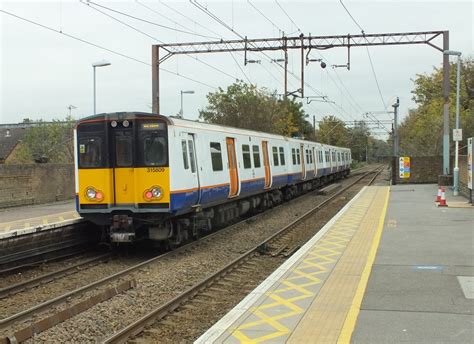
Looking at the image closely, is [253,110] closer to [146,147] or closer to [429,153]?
[429,153]

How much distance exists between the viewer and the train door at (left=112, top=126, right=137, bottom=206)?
11203 millimetres

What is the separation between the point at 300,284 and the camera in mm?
7645

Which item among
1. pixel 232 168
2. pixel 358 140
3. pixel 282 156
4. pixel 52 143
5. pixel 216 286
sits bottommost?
pixel 216 286

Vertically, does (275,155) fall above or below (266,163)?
above

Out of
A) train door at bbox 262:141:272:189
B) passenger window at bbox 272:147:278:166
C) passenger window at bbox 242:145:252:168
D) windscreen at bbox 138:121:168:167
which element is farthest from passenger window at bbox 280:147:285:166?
windscreen at bbox 138:121:168:167

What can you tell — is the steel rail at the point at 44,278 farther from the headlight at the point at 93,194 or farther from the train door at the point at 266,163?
the train door at the point at 266,163

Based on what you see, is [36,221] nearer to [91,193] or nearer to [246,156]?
[91,193]

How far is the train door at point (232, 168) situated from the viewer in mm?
14883

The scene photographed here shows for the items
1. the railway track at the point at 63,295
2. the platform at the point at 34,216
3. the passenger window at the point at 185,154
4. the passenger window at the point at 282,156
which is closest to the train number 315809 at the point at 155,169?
the passenger window at the point at 185,154

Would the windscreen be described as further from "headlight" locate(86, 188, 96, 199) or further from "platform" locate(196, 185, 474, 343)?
"platform" locate(196, 185, 474, 343)

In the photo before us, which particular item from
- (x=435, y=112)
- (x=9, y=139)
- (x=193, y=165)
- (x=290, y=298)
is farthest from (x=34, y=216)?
(x=9, y=139)

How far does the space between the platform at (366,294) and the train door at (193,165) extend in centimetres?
288

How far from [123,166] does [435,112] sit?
130ft

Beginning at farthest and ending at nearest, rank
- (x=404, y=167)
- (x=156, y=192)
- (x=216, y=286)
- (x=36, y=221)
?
(x=404, y=167)
(x=36, y=221)
(x=156, y=192)
(x=216, y=286)
